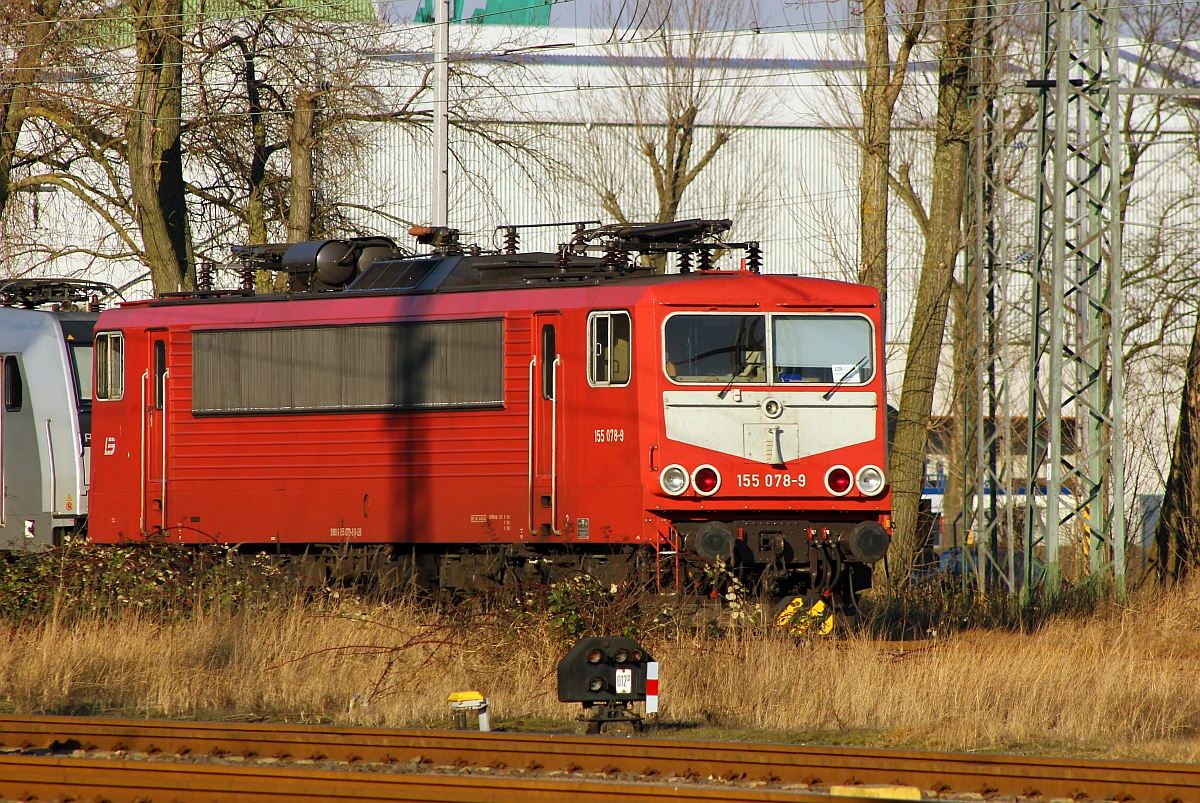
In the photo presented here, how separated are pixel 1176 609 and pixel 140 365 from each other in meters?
11.3

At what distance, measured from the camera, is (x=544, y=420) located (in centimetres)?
1309

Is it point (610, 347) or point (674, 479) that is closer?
point (674, 479)

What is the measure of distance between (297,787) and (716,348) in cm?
671

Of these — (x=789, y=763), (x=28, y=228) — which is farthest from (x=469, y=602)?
(x=28, y=228)

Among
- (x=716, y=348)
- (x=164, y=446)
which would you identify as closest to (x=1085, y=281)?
(x=716, y=348)

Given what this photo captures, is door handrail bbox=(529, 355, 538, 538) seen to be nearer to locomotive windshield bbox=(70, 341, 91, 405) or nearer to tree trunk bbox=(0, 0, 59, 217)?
locomotive windshield bbox=(70, 341, 91, 405)

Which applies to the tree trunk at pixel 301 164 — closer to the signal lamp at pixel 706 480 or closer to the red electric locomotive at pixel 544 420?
the red electric locomotive at pixel 544 420

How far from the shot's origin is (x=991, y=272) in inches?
704

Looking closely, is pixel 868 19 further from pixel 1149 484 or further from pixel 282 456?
pixel 1149 484

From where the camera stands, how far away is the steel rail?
6.83 m

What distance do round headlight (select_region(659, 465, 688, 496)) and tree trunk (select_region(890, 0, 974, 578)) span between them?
810 centimetres

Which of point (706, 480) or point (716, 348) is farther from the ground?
point (716, 348)

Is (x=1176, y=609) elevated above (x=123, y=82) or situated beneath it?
situated beneath

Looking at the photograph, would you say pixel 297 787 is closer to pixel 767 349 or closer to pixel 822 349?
pixel 767 349
